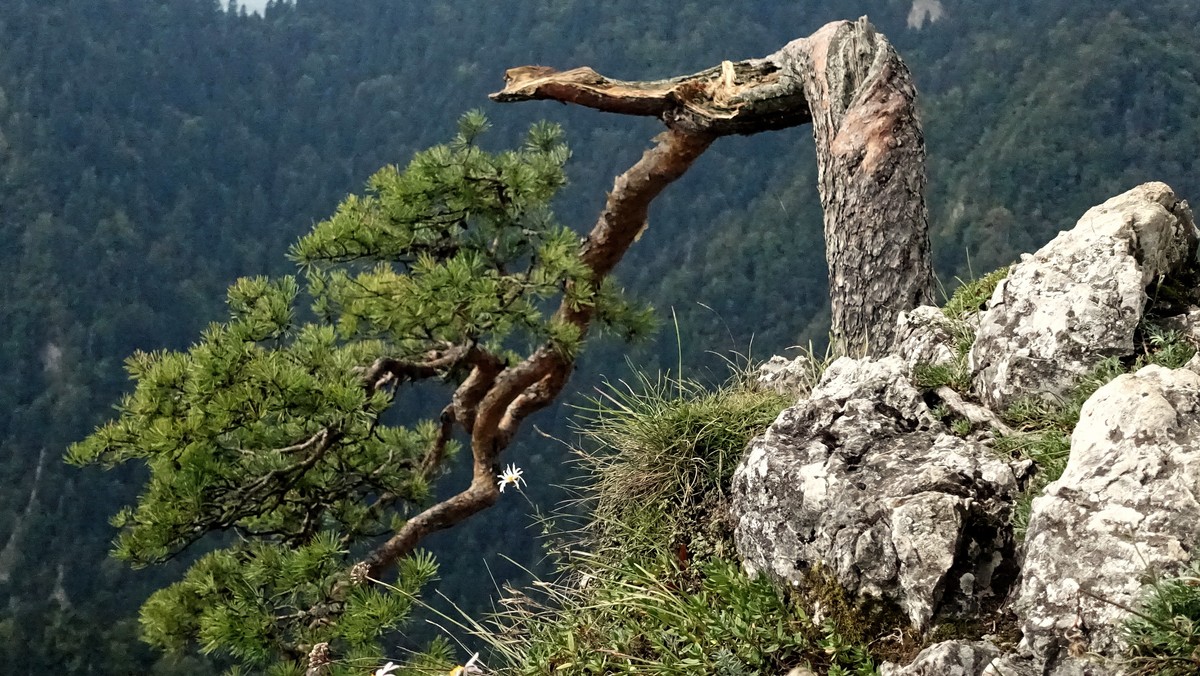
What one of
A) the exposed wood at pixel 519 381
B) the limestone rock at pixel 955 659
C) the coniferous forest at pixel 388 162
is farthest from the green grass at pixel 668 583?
the coniferous forest at pixel 388 162

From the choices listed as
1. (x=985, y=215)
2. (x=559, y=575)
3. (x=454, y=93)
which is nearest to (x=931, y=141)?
(x=985, y=215)

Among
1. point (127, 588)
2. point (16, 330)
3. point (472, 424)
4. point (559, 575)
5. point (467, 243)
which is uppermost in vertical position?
point (467, 243)

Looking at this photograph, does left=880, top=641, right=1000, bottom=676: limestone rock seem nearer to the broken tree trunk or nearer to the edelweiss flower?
the edelweiss flower

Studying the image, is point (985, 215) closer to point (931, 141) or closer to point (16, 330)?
point (931, 141)

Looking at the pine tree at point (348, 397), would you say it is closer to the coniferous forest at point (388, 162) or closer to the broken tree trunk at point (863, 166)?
the broken tree trunk at point (863, 166)

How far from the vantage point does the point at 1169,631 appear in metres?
1.28

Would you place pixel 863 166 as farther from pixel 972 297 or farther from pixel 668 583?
pixel 668 583

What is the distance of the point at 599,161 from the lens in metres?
26.1

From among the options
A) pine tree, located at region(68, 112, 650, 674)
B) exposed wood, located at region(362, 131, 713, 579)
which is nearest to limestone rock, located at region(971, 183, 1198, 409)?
pine tree, located at region(68, 112, 650, 674)

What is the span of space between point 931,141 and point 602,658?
1782cm

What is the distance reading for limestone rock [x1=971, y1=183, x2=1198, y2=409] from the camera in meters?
1.85

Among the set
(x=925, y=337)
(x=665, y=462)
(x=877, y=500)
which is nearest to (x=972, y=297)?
(x=925, y=337)

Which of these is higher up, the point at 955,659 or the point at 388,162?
the point at 955,659

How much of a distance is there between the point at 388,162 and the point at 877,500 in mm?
19155
